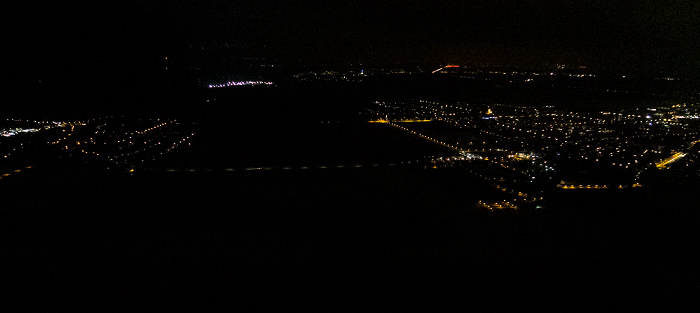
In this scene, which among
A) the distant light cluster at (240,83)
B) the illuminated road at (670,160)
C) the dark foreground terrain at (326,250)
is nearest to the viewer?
the dark foreground terrain at (326,250)

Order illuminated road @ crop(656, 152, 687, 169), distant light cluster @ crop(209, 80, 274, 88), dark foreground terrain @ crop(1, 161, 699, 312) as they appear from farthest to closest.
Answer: distant light cluster @ crop(209, 80, 274, 88)
illuminated road @ crop(656, 152, 687, 169)
dark foreground terrain @ crop(1, 161, 699, 312)

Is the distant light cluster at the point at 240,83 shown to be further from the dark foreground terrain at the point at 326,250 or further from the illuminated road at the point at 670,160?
the illuminated road at the point at 670,160

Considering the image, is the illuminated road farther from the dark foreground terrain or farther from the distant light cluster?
the distant light cluster

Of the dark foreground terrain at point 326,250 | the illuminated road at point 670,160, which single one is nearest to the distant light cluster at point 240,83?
the dark foreground terrain at point 326,250

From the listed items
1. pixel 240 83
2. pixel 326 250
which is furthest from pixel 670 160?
pixel 240 83

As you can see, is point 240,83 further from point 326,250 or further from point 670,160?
point 326,250

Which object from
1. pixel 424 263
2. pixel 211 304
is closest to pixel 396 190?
pixel 424 263

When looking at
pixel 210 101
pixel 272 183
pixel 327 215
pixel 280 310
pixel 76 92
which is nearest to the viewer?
pixel 280 310

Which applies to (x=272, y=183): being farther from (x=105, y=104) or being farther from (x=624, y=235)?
(x=105, y=104)

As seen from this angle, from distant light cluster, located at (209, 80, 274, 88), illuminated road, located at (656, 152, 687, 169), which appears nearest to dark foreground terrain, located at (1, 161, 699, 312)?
illuminated road, located at (656, 152, 687, 169)

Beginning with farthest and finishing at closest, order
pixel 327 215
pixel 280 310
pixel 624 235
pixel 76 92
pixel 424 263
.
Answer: pixel 76 92, pixel 327 215, pixel 624 235, pixel 424 263, pixel 280 310

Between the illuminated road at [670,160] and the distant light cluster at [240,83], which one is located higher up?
the distant light cluster at [240,83]
